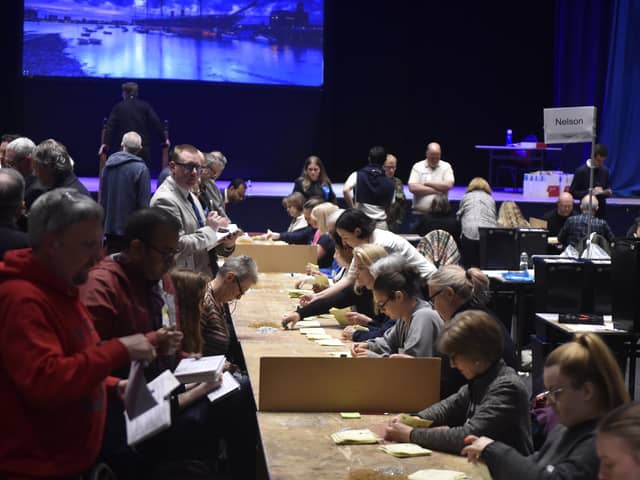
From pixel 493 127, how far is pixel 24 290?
15506 mm

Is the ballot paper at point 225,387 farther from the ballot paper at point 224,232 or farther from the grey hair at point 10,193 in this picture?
the ballot paper at point 224,232

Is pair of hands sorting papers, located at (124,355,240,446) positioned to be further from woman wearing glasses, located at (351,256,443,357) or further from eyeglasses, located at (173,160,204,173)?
eyeglasses, located at (173,160,204,173)

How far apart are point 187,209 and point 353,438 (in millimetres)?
2591

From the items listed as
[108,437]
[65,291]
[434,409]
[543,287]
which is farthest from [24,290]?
[543,287]

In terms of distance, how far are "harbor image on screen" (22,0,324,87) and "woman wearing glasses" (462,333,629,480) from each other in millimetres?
13438

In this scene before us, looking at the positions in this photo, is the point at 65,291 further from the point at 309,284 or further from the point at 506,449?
the point at 309,284

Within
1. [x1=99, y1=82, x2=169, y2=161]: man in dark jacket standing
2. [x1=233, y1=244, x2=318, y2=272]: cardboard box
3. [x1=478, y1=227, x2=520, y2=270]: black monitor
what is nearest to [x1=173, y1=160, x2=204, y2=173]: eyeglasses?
[x1=233, y1=244, x2=318, y2=272]: cardboard box

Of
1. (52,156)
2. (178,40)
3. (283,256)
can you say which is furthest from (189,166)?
(178,40)

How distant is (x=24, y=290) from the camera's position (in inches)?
92.4

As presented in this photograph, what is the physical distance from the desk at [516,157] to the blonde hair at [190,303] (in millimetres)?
11573

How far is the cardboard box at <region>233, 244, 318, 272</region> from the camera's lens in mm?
7555

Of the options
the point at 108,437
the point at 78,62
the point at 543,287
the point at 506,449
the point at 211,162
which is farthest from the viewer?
the point at 78,62

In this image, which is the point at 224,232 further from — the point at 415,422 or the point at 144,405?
the point at 144,405

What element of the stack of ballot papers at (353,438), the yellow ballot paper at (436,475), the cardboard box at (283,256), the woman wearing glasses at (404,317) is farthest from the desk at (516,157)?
the yellow ballot paper at (436,475)
